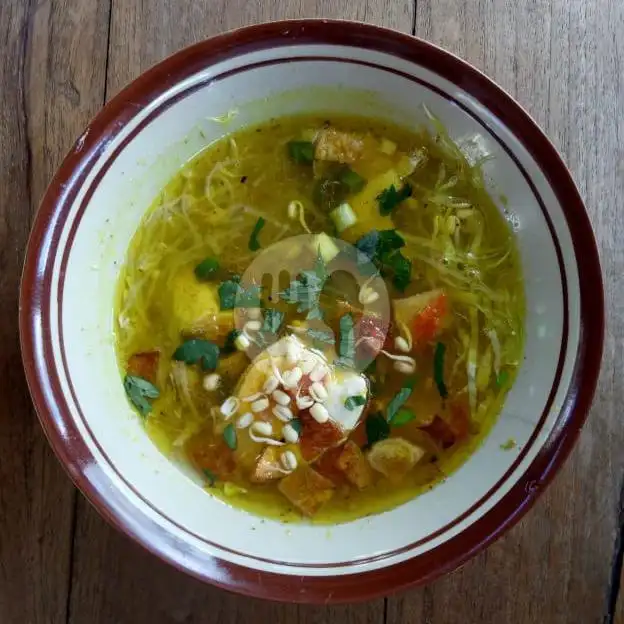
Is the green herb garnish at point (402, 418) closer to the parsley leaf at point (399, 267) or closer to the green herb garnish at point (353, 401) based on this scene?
the green herb garnish at point (353, 401)

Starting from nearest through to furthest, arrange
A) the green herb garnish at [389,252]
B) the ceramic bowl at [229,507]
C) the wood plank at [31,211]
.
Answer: the ceramic bowl at [229,507] < the wood plank at [31,211] < the green herb garnish at [389,252]

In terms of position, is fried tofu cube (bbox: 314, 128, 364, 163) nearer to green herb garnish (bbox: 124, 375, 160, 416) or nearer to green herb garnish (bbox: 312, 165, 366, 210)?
green herb garnish (bbox: 312, 165, 366, 210)

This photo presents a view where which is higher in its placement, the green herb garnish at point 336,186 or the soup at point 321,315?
the green herb garnish at point 336,186

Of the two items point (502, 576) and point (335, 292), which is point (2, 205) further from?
point (502, 576)

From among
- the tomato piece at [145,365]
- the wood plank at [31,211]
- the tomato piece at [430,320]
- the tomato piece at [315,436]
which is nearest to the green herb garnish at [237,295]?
the tomato piece at [145,365]

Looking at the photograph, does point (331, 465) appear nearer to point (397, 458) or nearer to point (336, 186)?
point (397, 458)

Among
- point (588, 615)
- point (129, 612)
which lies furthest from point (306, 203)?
point (588, 615)
